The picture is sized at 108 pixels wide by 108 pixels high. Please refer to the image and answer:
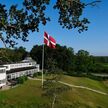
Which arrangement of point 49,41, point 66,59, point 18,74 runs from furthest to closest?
point 66,59, point 18,74, point 49,41

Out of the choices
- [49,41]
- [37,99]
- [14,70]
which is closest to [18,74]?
[14,70]

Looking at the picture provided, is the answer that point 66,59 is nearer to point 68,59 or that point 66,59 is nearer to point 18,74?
point 68,59

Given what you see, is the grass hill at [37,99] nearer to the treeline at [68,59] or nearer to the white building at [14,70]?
the white building at [14,70]

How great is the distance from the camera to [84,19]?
44.5 feet

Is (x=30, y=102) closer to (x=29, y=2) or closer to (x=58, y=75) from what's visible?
(x=58, y=75)

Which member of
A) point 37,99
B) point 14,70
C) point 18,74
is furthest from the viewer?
point 14,70

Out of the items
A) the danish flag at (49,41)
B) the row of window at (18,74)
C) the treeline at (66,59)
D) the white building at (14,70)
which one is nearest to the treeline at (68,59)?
the treeline at (66,59)

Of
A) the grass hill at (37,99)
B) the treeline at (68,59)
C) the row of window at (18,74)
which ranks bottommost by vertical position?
the grass hill at (37,99)

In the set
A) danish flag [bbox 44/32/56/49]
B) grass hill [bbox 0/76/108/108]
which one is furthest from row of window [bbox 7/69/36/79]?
danish flag [bbox 44/32/56/49]

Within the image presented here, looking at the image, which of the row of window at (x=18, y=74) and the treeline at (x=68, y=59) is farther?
Result: the treeline at (x=68, y=59)

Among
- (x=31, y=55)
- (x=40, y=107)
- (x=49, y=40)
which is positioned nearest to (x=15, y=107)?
(x=40, y=107)

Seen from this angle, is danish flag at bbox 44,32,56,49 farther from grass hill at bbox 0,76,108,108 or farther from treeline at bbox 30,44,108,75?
treeline at bbox 30,44,108,75

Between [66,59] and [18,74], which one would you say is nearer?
[18,74]

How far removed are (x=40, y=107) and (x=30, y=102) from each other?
429cm
